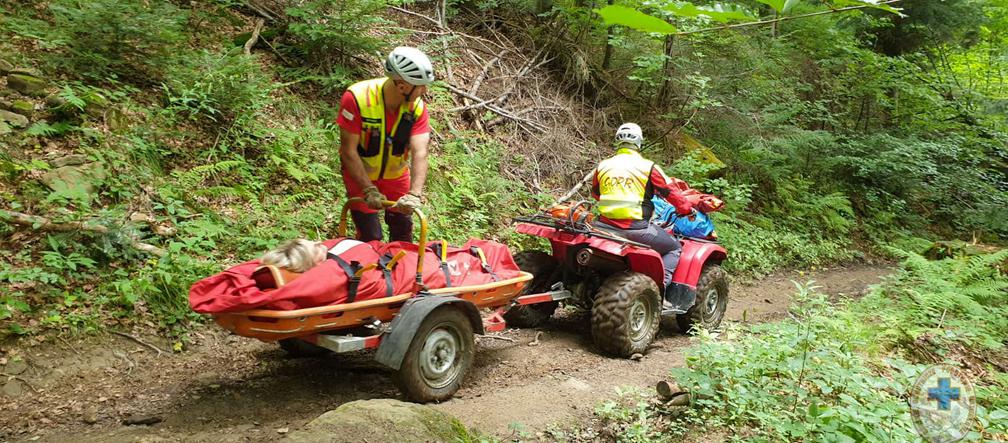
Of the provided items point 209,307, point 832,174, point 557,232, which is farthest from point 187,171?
point 832,174

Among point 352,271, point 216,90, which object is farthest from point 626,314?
point 216,90

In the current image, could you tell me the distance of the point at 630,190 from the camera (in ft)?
17.3

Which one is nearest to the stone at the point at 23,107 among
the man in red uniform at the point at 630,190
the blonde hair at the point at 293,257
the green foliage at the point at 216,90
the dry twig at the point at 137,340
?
the green foliage at the point at 216,90

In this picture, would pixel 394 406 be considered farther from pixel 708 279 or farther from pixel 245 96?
pixel 245 96

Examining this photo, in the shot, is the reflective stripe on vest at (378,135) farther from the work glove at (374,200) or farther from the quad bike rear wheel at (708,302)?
the quad bike rear wheel at (708,302)

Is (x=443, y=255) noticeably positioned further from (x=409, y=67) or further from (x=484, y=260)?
(x=409, y=67)

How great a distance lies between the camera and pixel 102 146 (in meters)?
5.24

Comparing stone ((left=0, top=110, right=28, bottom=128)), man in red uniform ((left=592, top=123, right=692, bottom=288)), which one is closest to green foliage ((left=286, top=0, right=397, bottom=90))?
stone ((left=0, top=110, right=28, bottom=128))

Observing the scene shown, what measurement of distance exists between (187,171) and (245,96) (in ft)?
4.00

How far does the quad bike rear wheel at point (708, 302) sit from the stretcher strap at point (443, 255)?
282cm

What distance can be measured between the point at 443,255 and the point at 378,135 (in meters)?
1.03

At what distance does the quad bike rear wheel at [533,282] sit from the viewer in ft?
17.9

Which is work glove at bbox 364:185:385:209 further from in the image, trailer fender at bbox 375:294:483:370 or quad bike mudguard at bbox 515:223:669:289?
quad bike mudguard at bbox 515:223:669:289

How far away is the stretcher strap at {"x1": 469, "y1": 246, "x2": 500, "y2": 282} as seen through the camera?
14.1ft
